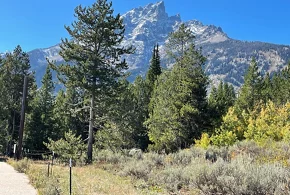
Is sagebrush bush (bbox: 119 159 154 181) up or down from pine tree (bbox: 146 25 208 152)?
down

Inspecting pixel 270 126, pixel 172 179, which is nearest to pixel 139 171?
pixel 172 179

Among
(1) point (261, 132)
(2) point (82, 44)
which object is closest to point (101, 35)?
(2) point (82, 44)

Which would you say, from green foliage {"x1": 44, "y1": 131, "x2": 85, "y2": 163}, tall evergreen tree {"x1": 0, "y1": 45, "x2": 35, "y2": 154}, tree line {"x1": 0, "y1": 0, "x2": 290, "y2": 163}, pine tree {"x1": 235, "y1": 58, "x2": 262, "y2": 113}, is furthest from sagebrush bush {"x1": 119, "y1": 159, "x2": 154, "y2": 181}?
pine tree {"x1": 235, "y1": 58, "x2": 262, "y2": 113}

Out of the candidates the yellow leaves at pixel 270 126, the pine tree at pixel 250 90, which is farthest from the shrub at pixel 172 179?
the pine tree at pixel 250 90

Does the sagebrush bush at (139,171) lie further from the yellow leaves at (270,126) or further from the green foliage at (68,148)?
the yellow leaves at (270,126)

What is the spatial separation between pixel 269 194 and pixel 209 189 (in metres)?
1.50

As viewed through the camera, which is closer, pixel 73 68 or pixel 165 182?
pixel 165 182

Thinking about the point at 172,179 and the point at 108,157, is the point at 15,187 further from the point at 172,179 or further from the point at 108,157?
the point at 108,157

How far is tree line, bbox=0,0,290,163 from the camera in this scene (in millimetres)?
19625

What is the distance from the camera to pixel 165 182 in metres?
9.20

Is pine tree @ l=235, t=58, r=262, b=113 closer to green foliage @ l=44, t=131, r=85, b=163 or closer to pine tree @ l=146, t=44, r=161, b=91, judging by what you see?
pine tree @ l=146, t=44, r=161, b=91

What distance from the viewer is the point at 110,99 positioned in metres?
19.6

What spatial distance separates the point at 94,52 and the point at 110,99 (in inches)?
133

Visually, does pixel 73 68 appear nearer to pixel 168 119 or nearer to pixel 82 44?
pixel 82 44
